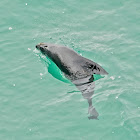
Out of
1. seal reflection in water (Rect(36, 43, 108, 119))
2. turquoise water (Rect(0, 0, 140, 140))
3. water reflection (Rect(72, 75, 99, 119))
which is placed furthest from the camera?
seal reflection in water (Rect(36, 43, 108, 119))

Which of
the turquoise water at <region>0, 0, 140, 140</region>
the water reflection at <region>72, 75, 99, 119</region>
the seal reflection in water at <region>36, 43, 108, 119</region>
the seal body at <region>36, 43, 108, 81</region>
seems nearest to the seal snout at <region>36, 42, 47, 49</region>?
the turquoise water at <region>0, 0, 140, 140</region>

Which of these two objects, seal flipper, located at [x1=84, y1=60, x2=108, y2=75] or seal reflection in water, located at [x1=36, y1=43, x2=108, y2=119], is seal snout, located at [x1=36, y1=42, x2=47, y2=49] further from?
seal flipper, located at [x1=84, y1=60, x2=108, y2=75]

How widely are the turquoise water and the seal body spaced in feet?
1.06

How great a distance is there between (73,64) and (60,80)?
24.1 inches

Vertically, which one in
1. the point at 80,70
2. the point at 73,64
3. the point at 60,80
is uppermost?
the point at 73,64

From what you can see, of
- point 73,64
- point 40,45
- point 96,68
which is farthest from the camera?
point 40,45

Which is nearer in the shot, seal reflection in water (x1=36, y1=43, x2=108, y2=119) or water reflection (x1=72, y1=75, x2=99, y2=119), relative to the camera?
water reflection (x1=72, y1=75, x2=99, y2=119)

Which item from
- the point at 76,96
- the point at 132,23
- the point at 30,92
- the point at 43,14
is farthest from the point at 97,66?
the point at 43,14

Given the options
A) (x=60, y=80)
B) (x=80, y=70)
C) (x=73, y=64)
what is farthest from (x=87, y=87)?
(x=60, y=80)

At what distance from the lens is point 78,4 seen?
12.8 metres

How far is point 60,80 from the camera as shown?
956 centimetres

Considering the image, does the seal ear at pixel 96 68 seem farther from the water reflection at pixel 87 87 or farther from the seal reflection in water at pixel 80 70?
the water reflection at pixel 87 87

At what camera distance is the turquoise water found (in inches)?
322

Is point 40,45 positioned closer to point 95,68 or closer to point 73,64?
point 73,64
